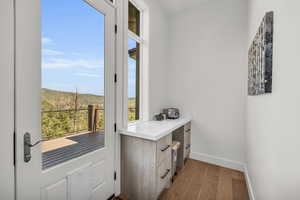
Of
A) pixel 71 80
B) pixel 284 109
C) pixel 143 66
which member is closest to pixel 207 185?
pixel 284 109

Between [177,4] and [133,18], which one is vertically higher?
[177,4]

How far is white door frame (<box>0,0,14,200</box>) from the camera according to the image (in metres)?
0.83

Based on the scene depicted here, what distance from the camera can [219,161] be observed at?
2.53 metres

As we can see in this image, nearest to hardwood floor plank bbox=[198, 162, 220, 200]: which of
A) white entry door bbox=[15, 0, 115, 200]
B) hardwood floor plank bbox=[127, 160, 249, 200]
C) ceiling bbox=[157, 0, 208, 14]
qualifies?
hardwood floor plank bbox=[127, 160, 249, 200]

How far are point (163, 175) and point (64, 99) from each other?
145 cm

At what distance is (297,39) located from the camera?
67cm

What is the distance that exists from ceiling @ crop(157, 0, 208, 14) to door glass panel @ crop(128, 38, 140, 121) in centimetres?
107

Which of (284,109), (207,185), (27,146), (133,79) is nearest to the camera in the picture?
(284,109)

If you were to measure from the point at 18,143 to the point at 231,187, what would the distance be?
2.49 metres

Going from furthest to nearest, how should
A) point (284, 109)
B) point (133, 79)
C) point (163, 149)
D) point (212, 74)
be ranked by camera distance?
point (212, 74) → point (133, 79) → point (163, 149) → point (284, 109)

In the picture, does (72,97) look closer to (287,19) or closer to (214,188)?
(287,19)

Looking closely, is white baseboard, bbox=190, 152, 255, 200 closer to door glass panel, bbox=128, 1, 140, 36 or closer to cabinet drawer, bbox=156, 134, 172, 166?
cabinet drawer, bbox=156, 134, 172, 166

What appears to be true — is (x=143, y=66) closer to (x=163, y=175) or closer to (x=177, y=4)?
(x=177, y=4)

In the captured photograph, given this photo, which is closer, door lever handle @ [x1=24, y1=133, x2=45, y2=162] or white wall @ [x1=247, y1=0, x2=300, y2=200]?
white wall @ [x1=247, y1=0, x2=300, y2=200]
